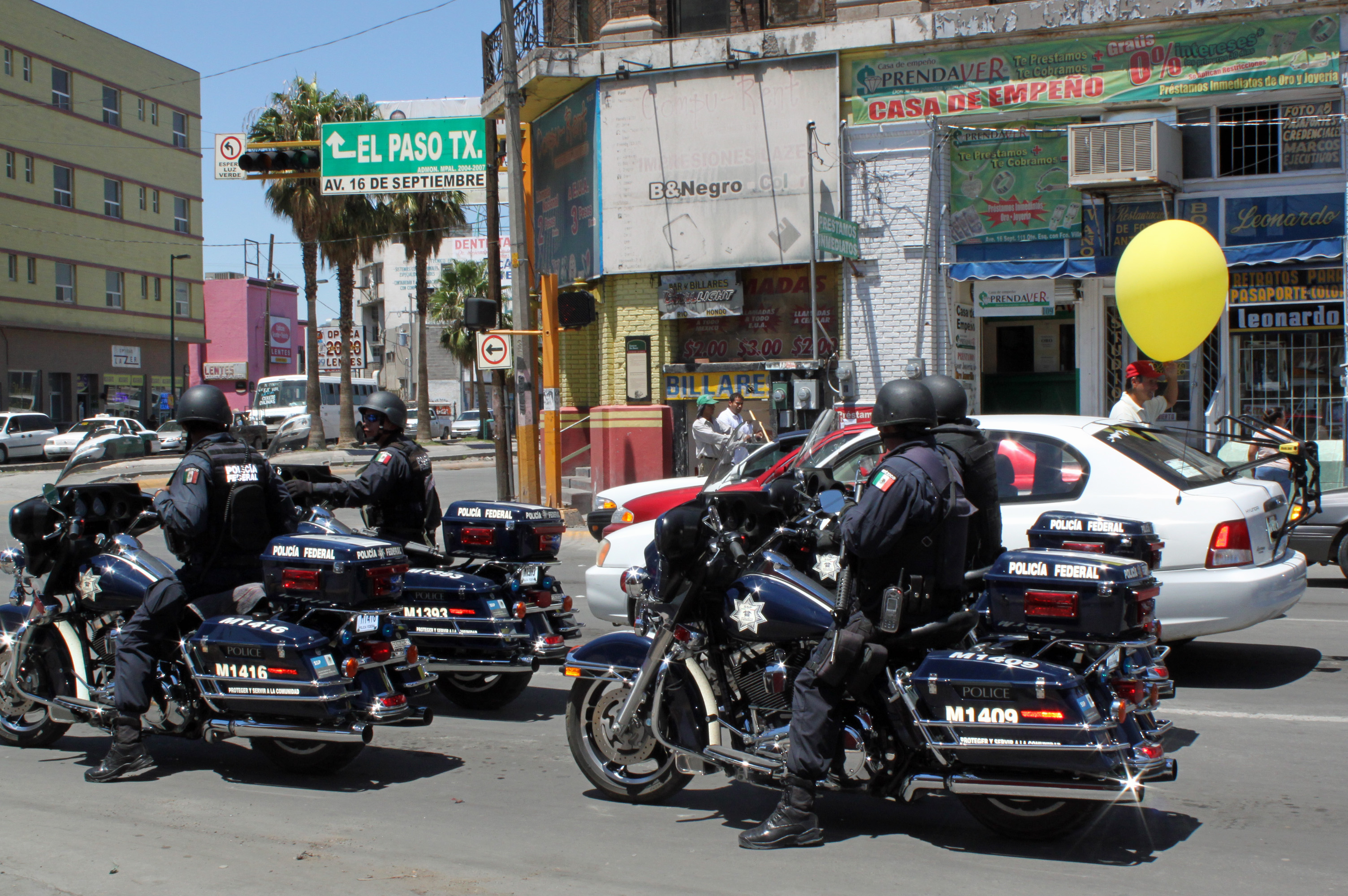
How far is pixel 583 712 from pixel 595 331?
52.9ft

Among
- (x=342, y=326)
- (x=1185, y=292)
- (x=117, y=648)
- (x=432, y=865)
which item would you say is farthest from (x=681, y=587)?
(x=342, y=326)

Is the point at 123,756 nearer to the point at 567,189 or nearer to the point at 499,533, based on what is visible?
the point at 499,533

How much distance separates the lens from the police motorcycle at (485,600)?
6.83m

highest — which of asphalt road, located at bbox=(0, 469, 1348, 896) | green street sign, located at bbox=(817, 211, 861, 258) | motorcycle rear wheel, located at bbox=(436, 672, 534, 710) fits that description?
green street sign, located at bbox=(817, 211, 861, 258)

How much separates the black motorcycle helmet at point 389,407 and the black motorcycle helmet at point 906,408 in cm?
344

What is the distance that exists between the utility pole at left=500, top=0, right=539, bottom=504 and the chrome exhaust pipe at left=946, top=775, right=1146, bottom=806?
12.2 metres

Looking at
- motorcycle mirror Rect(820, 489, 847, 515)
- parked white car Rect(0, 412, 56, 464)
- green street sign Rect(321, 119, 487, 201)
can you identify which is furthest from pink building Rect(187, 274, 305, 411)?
motorcycle mirror Rect(820, 489, 847, 515)

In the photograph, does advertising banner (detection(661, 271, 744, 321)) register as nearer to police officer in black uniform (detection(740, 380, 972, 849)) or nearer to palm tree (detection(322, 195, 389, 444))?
police officer in black uniform (detection(740, 380, 972, 849))

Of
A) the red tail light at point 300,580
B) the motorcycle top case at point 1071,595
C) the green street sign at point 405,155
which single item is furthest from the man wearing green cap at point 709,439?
the motorcycle top case at point 1071,595

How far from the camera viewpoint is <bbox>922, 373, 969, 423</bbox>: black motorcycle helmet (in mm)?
5285

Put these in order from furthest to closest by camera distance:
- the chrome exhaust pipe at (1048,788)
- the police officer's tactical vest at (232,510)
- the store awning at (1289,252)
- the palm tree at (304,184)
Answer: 1. the palm tree at (304,184)
2. the store awning at (1289,252)
3. the police officer's tactical vest at (232,510)
4. the chrome exhaust pipe at (1048,788)

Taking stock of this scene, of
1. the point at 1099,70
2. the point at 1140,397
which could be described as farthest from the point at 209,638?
the point at 1099,70

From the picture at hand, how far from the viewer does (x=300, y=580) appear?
5.58m

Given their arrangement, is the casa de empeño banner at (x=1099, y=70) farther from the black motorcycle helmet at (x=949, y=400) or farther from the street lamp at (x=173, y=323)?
the street lamp at (x=173, y=323)
